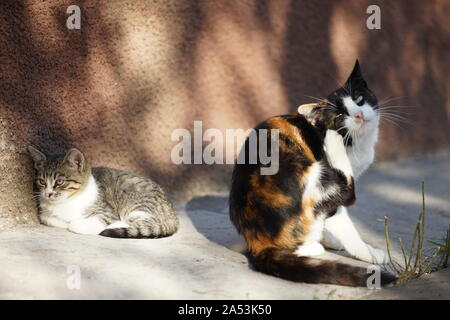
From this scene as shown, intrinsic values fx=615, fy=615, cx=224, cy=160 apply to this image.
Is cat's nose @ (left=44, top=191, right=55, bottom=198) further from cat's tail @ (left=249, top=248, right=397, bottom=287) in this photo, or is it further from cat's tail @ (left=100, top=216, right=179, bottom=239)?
cat's tail @ (left=249, top=248, right=397, bottom=287)

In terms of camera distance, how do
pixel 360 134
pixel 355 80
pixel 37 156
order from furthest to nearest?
pixel 37 156
pixel 355 80
pixel 360 134

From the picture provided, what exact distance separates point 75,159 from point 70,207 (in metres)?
0.34

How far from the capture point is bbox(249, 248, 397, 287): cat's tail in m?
3.35

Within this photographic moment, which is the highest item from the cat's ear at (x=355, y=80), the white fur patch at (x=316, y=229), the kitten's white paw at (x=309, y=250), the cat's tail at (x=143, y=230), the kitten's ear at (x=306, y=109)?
the cat's ear at (x=355, y=80)

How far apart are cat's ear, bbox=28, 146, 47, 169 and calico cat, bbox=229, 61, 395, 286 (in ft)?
4.60

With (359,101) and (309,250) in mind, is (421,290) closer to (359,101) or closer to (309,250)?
(309,250)

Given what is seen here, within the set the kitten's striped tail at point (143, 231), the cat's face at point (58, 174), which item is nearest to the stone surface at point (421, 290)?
the kitten's striped tail at point (143, 231)

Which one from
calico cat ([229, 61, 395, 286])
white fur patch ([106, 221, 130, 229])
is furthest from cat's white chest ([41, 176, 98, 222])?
calico cat ([229, 61, 395, 286])

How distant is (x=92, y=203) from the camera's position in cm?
441

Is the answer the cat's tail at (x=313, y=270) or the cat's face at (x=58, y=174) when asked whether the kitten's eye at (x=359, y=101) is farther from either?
the cat's face at (x=58, y=174)

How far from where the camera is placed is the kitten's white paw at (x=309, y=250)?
3.65m

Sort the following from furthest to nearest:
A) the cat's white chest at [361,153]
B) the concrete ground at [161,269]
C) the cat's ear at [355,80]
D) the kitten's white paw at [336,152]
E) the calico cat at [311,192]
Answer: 1. the cat's ear at [355,80]
2. the cat's white chest at [361,153]
3. the kitten's white paw at [336,152]
4. the calico cat at [311,192]
5. the concrete ground at [161,269]

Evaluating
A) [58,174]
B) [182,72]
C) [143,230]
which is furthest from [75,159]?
[182,72]

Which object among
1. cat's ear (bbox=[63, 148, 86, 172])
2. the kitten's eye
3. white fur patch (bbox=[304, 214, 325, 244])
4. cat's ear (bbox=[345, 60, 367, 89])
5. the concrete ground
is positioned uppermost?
cat's ear (bbox=[345, 60, 367, 89])
